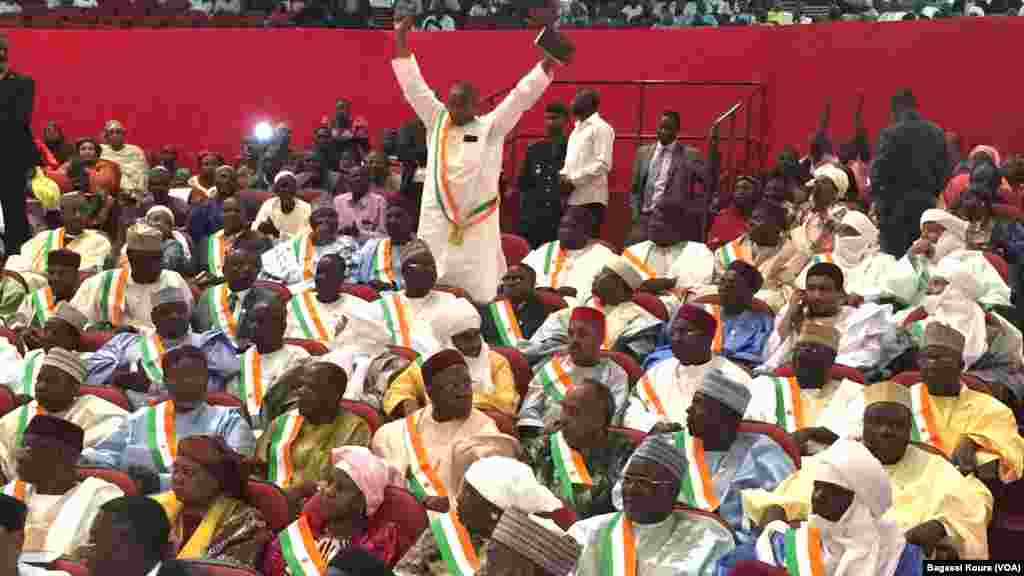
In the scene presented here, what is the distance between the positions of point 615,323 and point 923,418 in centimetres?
208

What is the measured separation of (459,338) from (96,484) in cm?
197

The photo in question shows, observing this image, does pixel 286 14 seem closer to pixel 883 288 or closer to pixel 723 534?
pixel 883 288

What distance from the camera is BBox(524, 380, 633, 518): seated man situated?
6.01 m

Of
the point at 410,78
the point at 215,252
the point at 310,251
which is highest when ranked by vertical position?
the point at 410,78

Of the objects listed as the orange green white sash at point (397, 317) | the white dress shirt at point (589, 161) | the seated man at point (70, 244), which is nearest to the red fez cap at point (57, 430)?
the orange green white sash at point (397, 317)

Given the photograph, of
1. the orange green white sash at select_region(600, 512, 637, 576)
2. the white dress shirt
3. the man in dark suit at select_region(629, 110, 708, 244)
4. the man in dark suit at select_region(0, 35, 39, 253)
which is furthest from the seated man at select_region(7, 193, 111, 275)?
the orange green white sash at select_region(600, 512, 637, 576)

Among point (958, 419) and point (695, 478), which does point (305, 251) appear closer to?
point (958, 419)

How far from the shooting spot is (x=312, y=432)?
21.7ft

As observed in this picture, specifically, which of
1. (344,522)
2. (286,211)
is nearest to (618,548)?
(344,522)

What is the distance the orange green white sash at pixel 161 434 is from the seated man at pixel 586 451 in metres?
1.49

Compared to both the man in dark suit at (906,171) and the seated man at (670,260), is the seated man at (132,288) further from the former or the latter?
the man in dark suit at (906,171)

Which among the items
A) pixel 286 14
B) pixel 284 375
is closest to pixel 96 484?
pixel 284 375

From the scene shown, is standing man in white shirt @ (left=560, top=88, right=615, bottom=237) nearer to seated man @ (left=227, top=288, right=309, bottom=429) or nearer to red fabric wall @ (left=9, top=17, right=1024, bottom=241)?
red fabric wall @ (left=9, top=17, right=1024, bottom=241)

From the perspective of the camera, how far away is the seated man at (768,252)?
9.44 metres
